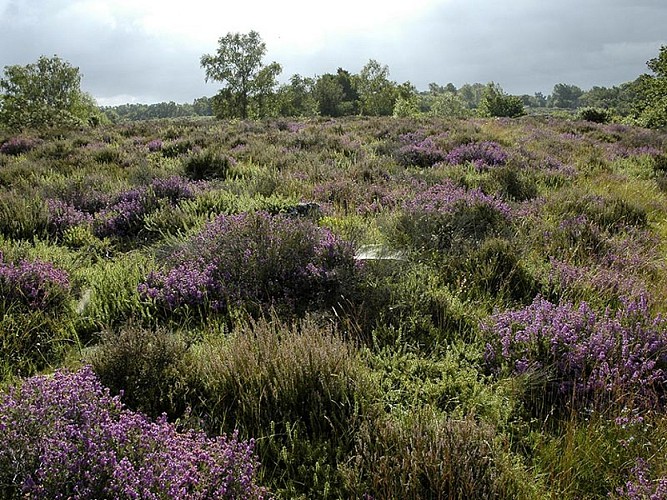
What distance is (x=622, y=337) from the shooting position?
2.96 m

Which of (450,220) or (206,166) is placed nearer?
(450,220)

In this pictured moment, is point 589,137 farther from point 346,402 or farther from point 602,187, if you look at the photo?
point 346,402

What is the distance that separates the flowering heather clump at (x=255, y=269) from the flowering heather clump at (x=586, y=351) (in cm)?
145

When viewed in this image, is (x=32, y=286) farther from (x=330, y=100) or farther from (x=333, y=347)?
(x=330, y=100)

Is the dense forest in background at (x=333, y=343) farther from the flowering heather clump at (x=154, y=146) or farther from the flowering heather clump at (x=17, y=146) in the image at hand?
the flowering heather clump at (x=17, y=146)

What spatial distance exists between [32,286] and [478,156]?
368 inches

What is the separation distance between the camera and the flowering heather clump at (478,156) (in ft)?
32.9

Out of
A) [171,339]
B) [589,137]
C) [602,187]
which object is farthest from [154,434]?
[589,137]

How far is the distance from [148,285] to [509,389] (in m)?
2.95

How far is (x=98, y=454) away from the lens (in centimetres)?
183

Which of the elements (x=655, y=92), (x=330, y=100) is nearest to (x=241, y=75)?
(x=330, y=100)

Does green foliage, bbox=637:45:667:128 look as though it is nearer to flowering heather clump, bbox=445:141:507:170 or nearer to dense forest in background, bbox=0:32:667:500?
flowering heather clump, bbox=445:141:507:170

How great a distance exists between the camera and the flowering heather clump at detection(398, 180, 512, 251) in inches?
188

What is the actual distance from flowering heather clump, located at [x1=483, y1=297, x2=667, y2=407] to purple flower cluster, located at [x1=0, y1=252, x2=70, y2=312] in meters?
3.29
